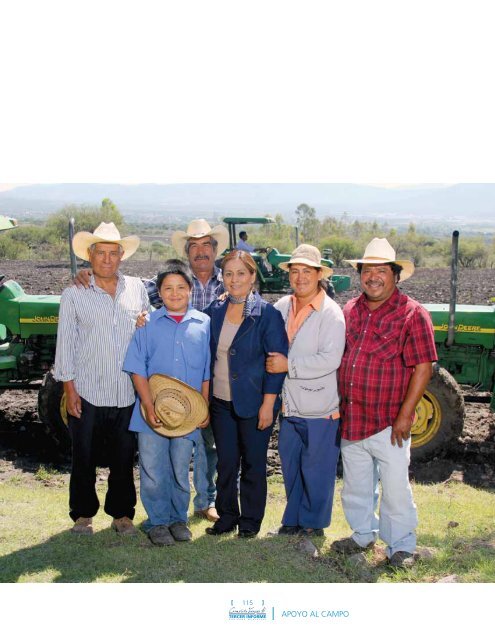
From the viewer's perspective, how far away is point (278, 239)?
A: 53.2 feet

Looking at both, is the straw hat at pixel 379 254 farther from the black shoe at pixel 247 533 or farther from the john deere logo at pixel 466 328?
the john deere logo at pixel 466 328

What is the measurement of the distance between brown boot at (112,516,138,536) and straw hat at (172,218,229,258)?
1649mm

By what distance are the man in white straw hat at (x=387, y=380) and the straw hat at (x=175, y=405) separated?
78 centimetres

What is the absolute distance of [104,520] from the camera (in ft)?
14.8

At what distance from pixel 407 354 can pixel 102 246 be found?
5.72ft

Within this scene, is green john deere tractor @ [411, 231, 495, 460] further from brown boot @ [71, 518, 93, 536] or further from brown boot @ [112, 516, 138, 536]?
brown boot @ [71, 518, 93, 536]

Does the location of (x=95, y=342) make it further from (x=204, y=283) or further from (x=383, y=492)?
(x=383, y=492)

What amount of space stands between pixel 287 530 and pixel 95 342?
1.51 metres

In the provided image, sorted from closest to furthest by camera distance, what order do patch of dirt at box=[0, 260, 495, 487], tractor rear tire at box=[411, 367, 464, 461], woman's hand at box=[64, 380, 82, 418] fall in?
woman's hand at box=[64, 380, 82, 418] → tractor rear tire at box=[411, 367, 464, 461] → patch of dirt at box=[0, 260, 495, 487]

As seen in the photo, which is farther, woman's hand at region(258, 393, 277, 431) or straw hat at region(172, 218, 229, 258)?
straw hat at region(172, 218, 229, 258)

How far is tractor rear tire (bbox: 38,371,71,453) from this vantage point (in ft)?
19.1

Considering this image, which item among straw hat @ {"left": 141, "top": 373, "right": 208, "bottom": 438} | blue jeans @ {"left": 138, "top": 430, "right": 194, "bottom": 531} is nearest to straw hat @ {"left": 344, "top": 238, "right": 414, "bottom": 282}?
straw hat @ {"left": 141, "top": 373, "right": 208, "bottom": 438}

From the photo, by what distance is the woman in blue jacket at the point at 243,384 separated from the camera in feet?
12.6
